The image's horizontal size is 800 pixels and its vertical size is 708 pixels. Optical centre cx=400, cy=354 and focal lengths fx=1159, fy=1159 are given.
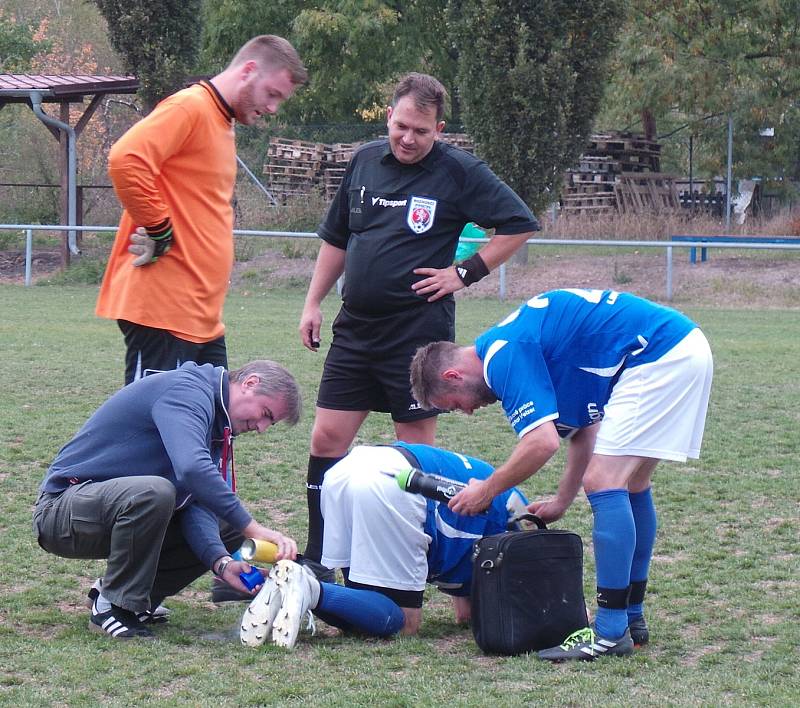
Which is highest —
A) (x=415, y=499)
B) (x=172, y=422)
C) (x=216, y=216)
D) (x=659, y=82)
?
(x=659, y=82)

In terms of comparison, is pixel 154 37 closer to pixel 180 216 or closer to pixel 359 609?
pixel 180 216

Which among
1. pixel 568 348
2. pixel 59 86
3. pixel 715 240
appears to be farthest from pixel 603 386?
pixel 59 86

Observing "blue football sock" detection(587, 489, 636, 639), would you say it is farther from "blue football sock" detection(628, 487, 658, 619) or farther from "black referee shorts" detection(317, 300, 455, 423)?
"black referee shorts" detection(317, 300, 455, 423)

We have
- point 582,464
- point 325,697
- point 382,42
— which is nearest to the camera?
point 325,697

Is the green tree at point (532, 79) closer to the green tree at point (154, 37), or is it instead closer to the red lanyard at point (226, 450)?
the green tree at point (154, 37)

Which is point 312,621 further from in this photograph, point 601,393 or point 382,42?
point 382,42

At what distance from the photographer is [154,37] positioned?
888 inches

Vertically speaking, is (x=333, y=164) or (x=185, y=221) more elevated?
(x=333, y=164)

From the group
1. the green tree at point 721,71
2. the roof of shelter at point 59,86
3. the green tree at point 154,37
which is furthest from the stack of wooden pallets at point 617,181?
the roof of shelter at point 59,86

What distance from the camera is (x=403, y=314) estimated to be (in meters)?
5.16

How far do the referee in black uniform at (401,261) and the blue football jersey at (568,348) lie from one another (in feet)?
3.18

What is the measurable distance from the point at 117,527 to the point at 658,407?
198 centimetres

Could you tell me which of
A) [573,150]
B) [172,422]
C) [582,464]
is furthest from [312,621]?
[573,150]

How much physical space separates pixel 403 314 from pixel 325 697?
203cm
